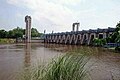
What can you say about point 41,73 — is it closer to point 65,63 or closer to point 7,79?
point 65,63

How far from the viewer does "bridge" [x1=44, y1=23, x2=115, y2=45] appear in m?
63.3

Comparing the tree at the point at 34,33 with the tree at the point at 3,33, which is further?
the tree at the point at 34,33

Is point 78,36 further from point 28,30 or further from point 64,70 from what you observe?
point 64,70

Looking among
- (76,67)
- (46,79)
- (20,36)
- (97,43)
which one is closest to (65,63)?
(76,67)

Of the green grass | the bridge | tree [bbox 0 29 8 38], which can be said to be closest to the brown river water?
the green grass

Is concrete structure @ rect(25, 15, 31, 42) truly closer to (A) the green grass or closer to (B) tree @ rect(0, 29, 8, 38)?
(B) tree @ rect(0, 29, 8, 38)

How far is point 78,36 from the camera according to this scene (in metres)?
81.4

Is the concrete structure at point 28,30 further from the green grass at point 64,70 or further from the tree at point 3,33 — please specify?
the green grass at point 64,70

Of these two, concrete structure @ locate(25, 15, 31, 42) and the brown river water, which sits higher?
concrete structure @ locate(25, 15, 31, 42)

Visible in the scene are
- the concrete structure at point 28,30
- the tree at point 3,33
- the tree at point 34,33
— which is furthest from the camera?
the tree at point 34,33

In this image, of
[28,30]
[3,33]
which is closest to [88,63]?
[28,30]

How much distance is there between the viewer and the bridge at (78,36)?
2492 inches

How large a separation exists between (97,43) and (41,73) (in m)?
50.6

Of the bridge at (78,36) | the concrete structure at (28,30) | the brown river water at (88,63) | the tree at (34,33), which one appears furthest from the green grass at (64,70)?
the tree at (34,33)
